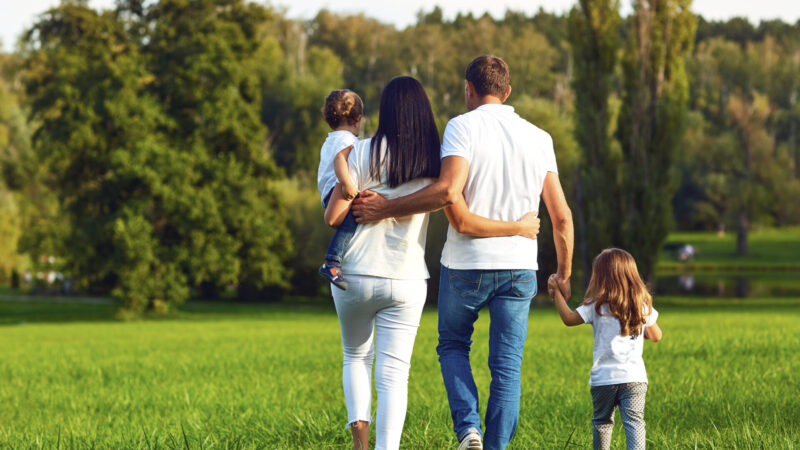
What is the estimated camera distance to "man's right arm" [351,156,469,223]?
436 centimetres

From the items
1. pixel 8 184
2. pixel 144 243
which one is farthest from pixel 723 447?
pixel 8 184

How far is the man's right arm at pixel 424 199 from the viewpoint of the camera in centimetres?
436

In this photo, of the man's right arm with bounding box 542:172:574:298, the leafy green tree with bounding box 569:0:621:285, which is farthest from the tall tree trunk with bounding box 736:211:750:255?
the man's right arm with bounding box 542:172:574:298

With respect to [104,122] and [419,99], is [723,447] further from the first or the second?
[104,122]

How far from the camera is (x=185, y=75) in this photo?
34.9 m

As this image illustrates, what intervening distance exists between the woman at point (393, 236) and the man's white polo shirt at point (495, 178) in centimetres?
8

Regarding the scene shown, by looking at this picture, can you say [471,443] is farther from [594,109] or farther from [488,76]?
[594,109]

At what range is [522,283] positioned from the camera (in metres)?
4.48

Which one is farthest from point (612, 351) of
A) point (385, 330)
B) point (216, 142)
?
point (216, 142)

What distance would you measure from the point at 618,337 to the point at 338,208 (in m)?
1.57

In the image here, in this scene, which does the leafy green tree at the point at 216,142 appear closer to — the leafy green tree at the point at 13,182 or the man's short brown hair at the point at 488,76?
the leafy green tree at the point at 13,182

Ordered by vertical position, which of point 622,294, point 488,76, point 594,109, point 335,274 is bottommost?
point 622,294

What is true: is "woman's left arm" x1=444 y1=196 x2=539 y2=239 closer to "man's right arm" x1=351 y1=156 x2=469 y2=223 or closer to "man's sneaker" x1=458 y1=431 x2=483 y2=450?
"man's right arm" x1=351 y1=156 x2=469 y2=223

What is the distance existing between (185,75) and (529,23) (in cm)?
6024
